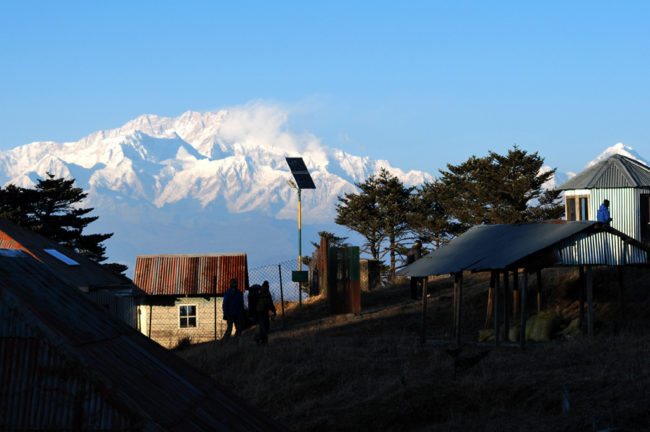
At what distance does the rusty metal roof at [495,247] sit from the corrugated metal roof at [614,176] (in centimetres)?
1450

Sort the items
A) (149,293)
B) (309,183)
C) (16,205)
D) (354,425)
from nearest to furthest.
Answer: (354,425)
(149,293)
(309,183)
(16,205)

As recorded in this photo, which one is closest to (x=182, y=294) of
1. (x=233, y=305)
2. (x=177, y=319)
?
(x=177, y=319)

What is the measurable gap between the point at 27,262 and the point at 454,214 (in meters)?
53.3

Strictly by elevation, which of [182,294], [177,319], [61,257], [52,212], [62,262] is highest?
[52,212]

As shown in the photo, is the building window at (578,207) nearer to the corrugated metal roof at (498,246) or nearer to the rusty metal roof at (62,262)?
the corrugated metal roof at (498,246)

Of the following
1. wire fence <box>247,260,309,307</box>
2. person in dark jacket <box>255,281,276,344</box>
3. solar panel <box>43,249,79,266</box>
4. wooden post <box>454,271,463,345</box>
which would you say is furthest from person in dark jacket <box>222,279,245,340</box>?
solar panel <box>43,249,79,266</box>

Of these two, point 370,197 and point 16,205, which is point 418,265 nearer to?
point 16,205

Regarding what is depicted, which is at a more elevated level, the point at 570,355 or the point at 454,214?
the point at 454,214

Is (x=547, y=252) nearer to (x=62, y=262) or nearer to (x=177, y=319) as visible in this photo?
(x=62, y=262)

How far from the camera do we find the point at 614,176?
118ft

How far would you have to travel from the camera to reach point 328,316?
99.1 feet

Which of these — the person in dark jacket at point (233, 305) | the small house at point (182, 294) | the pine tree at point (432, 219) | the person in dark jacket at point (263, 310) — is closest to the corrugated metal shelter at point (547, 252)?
the person in dark jacket at point (263, 310)

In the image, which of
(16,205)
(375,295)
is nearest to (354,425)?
(375,295)

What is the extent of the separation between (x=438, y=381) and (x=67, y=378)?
37.4 feet
